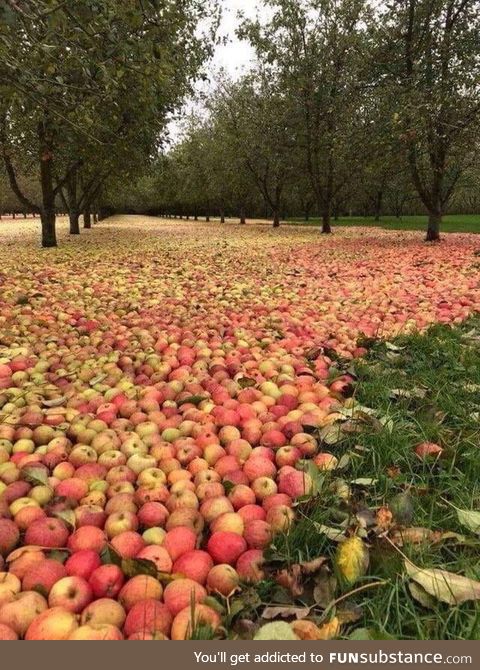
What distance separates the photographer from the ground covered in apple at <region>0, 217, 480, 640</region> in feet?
5.48

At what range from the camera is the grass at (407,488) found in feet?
5.51

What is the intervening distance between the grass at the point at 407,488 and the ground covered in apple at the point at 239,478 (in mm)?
11

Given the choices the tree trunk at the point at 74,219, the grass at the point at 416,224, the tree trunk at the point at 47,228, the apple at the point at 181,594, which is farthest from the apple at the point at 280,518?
the grass at the point at 416,224

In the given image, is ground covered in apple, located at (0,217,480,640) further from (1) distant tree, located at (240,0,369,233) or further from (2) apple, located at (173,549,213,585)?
(1) distant tree, located at (240,0,369,233)

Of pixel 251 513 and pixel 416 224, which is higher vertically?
pixel 416 224

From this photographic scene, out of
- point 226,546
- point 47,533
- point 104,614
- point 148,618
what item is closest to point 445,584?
point 226,546

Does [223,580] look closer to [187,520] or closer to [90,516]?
[187,520]

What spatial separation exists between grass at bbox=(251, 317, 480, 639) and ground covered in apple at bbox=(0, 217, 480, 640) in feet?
0.04

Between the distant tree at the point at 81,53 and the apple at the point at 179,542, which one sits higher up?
the distant tree at the point at 81,53

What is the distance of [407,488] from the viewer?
7.80 ft

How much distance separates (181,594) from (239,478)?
0.78 m

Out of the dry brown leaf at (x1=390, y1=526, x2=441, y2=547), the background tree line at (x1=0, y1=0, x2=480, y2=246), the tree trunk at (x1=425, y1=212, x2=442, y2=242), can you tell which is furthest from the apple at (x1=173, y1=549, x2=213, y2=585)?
the tree trunk at (x1=425, y1=212, x2=442, y2=242)

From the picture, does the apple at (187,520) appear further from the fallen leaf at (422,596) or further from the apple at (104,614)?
the fallen leaf at (422,596)

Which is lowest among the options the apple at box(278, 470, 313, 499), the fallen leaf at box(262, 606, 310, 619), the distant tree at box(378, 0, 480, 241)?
the fallen leaf at box(262, 606, 310, 619)
